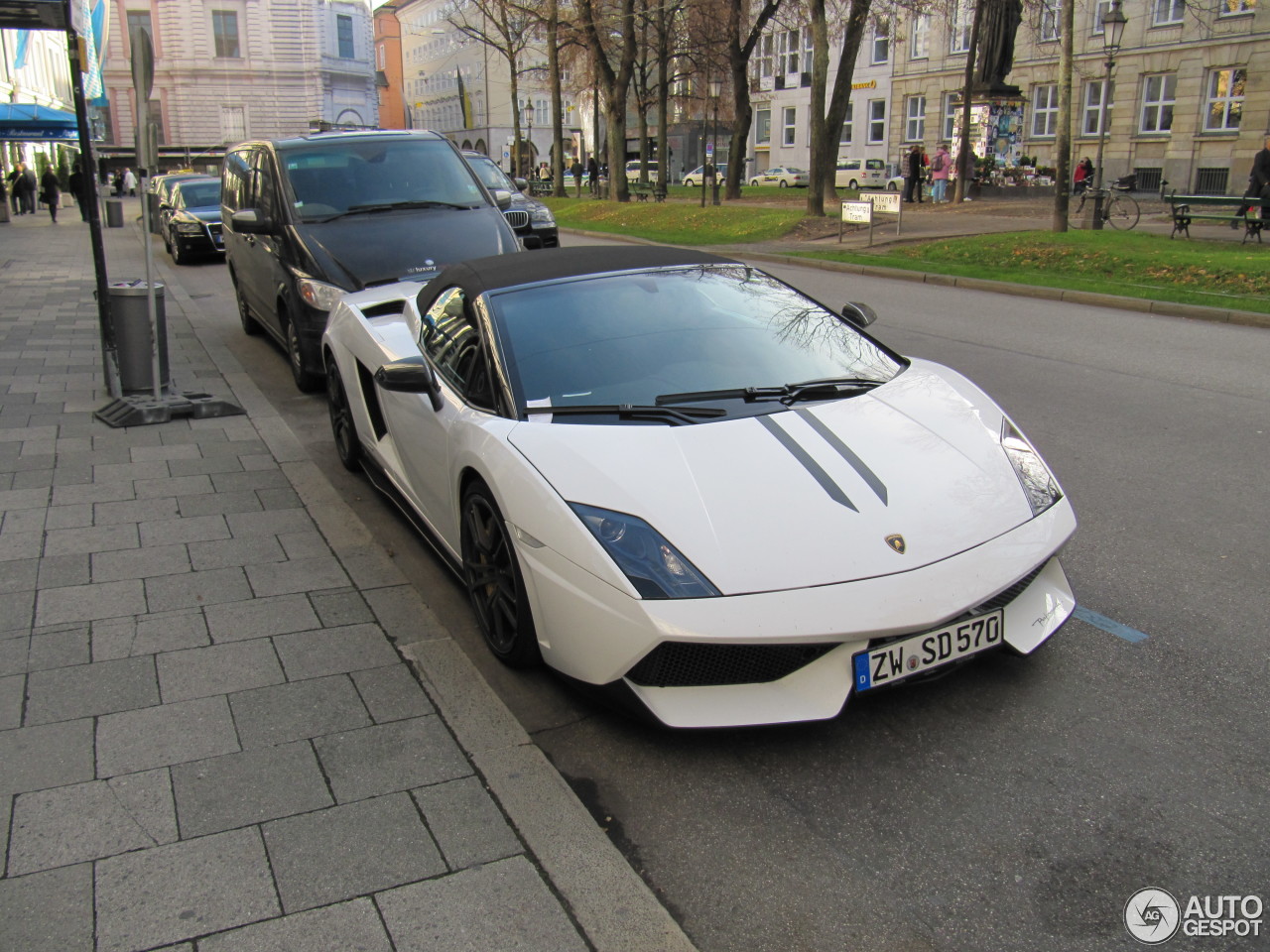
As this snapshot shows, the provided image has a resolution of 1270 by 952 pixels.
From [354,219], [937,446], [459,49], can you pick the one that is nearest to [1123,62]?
[354,219]

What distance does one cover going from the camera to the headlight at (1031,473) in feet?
12.0

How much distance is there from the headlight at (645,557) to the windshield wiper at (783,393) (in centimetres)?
73

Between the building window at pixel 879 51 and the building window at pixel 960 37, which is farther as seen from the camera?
the building window at pixel 879 51

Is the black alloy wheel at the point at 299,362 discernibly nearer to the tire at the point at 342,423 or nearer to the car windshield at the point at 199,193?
the tire at the point at 342,423

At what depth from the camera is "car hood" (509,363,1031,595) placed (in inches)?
124

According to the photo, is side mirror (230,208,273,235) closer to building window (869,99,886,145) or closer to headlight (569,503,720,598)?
headlight (569,503,720,598)

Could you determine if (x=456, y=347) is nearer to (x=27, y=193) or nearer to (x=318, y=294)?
(x=318, y=294)

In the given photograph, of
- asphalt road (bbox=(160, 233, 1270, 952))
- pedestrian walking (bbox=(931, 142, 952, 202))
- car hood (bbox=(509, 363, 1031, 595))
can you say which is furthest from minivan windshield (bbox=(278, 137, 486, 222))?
pedestrian walking (bbox=(931, 142, 952, 202))

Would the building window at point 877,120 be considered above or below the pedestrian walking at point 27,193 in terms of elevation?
above

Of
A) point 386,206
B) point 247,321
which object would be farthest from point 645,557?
point 247,321

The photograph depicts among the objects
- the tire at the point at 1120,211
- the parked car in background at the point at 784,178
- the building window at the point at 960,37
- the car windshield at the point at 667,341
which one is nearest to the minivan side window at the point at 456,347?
the car windshield at the point at 667,341

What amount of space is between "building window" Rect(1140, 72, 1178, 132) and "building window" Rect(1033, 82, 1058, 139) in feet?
13.2

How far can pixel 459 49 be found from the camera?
9794 centimetres

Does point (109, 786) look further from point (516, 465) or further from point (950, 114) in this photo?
point (950, 114)
